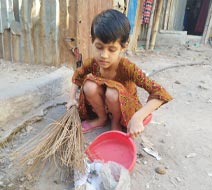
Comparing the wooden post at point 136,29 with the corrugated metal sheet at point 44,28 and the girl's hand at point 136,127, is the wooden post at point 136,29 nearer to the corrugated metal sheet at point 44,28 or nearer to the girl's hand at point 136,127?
the corrugated metal sheet at point 44,28

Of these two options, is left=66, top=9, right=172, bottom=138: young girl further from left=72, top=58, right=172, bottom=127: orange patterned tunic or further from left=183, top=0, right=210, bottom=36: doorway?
left=183, top=0, right=210, bottom=36: doorway

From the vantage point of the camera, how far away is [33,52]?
259cm

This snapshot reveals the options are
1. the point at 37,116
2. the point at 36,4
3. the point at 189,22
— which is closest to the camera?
the point at 37,116

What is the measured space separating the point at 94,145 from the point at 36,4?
5.00 ft

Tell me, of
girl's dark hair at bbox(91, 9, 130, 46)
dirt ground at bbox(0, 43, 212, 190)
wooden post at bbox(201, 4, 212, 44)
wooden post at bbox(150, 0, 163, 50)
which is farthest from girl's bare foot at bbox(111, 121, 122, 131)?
wooden post at bbox(201, 4, 212, 44)

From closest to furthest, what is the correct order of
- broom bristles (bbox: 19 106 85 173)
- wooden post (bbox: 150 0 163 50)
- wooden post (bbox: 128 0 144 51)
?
broom bristles (bbox: 19 106 85 173), wooden post (bbox: 128 0 144 51), wooden post (bbox: 150 0 163 50)

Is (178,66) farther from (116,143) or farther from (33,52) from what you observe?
(116,143)

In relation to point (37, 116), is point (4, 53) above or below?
above

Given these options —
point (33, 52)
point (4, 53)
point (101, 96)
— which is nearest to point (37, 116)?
point (101, 96)

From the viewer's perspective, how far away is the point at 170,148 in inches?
66.7

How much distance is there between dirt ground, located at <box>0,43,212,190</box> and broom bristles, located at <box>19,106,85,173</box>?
8 cm

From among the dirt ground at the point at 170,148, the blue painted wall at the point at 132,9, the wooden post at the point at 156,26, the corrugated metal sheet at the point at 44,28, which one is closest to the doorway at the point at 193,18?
the wooden post at the point at 156,26

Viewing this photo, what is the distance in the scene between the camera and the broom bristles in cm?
131

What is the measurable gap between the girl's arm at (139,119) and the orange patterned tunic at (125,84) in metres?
0.04
